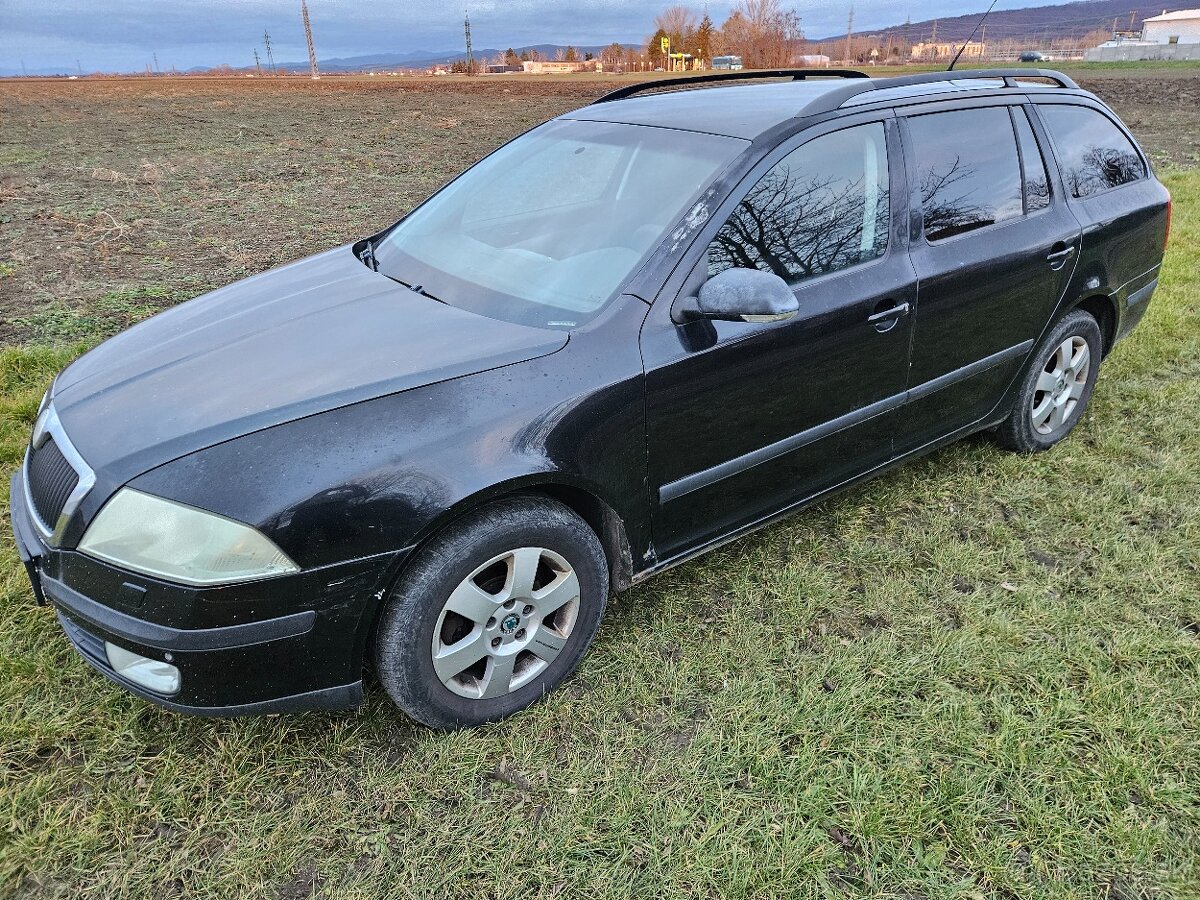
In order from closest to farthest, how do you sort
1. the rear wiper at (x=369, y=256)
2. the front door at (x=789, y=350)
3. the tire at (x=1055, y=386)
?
the front door at (x=789, y=350), the rear wiper at (x=369, y=256), the tire at (x=1055, y=386)

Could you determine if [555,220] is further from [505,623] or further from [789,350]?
[505,623]

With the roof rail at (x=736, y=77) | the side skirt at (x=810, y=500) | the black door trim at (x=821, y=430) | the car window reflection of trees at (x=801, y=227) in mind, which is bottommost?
the side skirt at (x=810, y=500)

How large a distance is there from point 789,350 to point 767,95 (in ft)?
3.53

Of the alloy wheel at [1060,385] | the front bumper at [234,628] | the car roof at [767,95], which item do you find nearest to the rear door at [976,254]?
the car roof at [767,95]

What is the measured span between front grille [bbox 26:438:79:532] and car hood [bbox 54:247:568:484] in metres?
0.08

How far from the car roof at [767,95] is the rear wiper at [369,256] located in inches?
38.6

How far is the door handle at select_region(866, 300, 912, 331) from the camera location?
2.85 meters

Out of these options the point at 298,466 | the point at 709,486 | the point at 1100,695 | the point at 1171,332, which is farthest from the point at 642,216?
the point at 1171,332

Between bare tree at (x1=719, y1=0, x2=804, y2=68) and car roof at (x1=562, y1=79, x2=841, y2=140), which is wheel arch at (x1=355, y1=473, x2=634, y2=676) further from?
bare tree at (x1=719, y1=0, x2=804, y2=68)

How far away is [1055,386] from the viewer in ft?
12.6

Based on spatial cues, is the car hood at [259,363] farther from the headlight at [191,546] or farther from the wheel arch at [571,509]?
the wheel arch at [571,509]

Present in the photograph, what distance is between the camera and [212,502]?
189 cm

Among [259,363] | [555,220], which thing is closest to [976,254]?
[555,220]

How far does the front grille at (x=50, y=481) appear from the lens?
2064 millimetres
